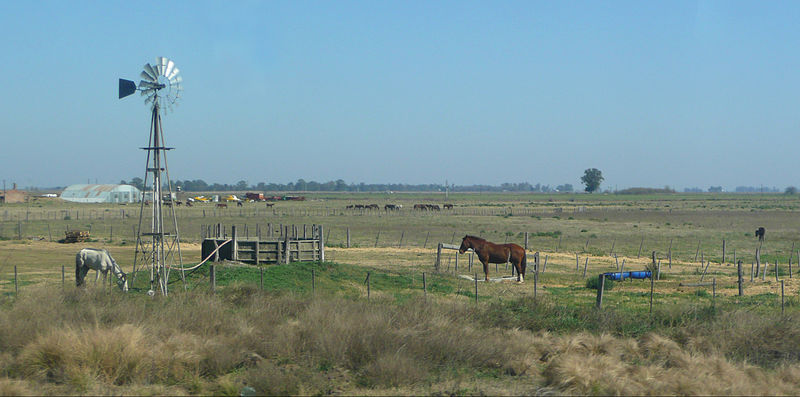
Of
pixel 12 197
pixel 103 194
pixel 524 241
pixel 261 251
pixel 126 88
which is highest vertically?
pixel 126 88

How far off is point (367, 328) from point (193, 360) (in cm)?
334

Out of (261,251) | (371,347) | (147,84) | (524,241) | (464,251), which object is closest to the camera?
(371,347)

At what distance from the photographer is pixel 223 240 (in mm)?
27859

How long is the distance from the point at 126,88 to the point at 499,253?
54.9ft

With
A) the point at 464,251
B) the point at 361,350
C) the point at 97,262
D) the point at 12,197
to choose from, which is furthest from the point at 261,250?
the point at 12,197

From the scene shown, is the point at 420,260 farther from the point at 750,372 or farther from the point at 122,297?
the point at 750,372

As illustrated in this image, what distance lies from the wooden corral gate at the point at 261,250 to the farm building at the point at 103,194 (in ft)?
393

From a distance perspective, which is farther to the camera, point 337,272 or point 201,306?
point 337,272

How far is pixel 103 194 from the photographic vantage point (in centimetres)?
13962

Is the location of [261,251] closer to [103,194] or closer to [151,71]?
[151,71]

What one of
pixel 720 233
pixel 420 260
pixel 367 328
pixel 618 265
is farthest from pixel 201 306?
pixel 720 233

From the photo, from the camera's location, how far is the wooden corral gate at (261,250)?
2758 centimetres

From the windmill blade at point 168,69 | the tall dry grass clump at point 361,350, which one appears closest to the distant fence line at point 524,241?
the windmill blade at point 168,69

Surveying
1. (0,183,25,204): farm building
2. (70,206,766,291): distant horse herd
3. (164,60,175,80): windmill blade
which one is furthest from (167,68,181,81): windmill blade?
(0,183,25,204): farm building
